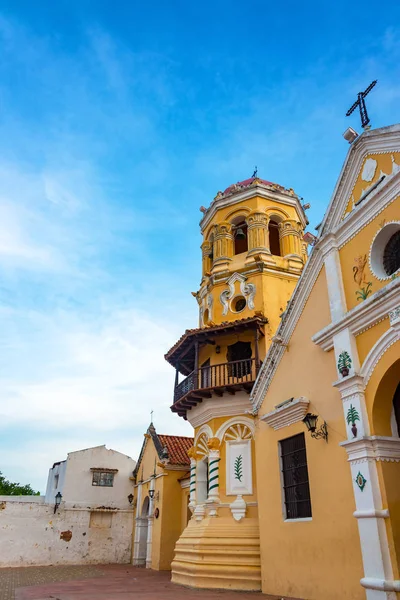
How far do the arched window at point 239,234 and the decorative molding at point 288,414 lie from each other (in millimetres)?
9203

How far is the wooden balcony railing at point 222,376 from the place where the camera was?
1433cm

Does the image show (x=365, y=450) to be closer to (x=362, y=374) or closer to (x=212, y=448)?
(x=362, y=374)

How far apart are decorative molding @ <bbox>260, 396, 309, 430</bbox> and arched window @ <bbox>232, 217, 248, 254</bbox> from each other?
920cm

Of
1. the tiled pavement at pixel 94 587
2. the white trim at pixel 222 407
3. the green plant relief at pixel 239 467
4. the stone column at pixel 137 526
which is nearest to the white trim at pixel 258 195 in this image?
the white trim at pixel 222 407

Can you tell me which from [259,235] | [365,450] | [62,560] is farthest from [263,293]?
[62,560]

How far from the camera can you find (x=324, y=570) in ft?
28.2

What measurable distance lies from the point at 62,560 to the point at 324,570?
17.7 m

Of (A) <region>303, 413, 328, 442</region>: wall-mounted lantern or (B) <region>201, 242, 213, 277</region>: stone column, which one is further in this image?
(B) <region>201, 242, 213, 277</region>: stone column

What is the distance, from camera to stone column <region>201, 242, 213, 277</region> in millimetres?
18983

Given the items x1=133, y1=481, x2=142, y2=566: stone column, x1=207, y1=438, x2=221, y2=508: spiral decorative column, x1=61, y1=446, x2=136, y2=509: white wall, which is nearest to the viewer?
x1=207, y1=438, x2=221, y2=508: spiral decorative column

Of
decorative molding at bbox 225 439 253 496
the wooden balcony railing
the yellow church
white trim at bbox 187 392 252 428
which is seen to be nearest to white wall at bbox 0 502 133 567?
the yellow church

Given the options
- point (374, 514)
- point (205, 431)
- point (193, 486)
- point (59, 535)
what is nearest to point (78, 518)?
point (59, 535)

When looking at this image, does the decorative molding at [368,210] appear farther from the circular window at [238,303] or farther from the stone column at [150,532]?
the stone column at [150,532]

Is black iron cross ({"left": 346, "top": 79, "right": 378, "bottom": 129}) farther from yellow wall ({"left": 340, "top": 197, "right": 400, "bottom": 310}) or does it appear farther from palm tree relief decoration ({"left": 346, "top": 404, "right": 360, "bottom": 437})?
palm tree relief decoration ({"left": 346, "top": 404, "right": 360, "bottom": 437})
